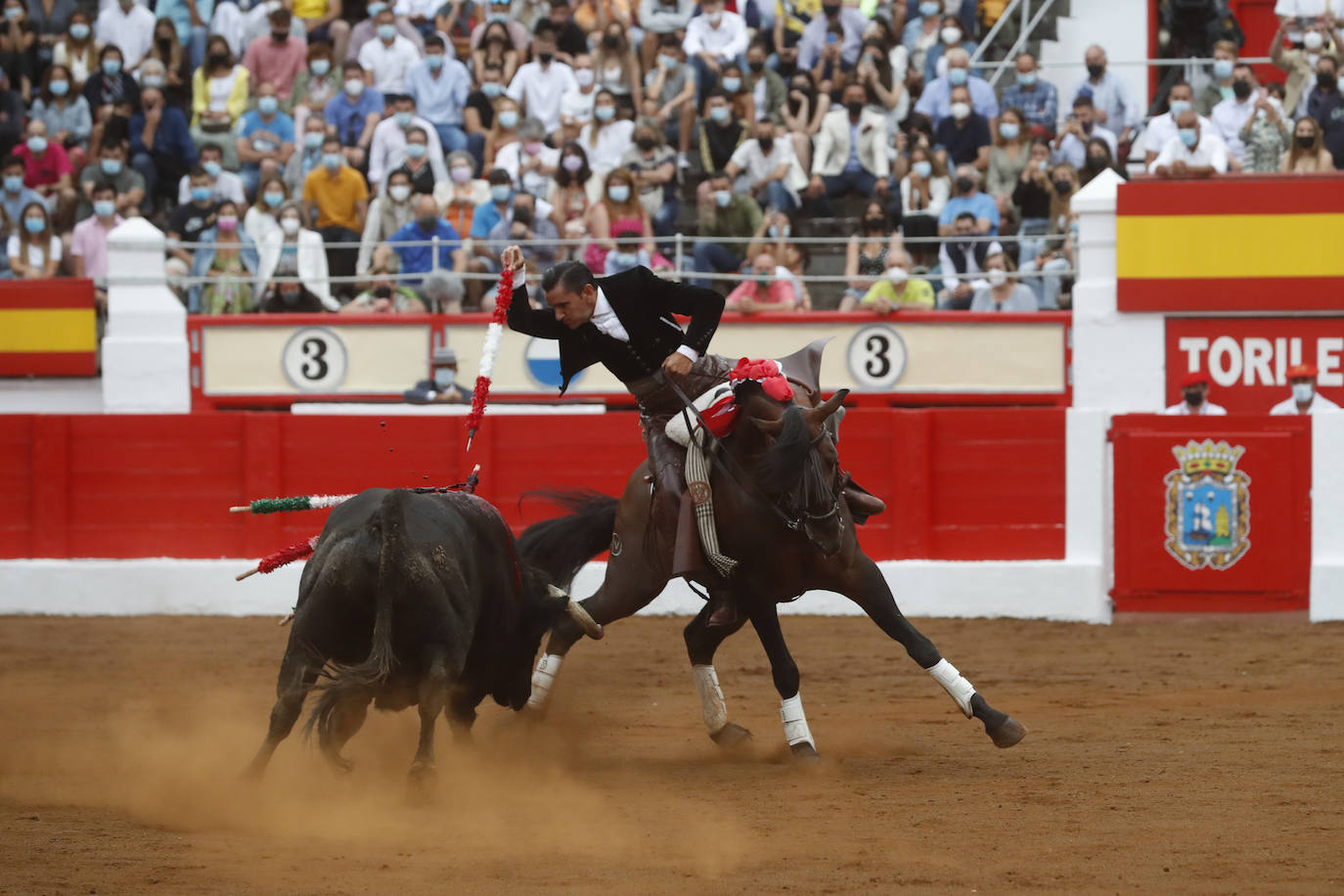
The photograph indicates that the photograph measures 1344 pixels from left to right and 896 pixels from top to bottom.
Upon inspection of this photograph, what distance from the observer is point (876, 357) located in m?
13.2

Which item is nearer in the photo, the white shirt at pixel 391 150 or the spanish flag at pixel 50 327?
the spanish flag at pixel 50 327

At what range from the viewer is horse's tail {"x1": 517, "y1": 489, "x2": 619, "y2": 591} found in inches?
297

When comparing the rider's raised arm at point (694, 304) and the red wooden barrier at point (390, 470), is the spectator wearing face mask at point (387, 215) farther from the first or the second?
the rider's raised arm at point (694, 304)

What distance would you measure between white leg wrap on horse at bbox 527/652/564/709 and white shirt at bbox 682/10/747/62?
878cm

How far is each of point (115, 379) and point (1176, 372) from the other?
7.80 metres

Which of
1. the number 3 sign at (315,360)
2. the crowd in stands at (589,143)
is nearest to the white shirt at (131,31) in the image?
the crowd in stands at (589,143)

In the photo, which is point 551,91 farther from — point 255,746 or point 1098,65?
point 255,746

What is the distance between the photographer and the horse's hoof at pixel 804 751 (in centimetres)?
679

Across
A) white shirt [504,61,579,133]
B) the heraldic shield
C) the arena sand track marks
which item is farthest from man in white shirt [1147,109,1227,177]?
white shirt [504,61,579,133]

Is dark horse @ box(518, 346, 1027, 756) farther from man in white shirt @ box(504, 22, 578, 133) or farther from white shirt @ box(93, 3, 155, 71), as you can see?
white shirt @ box(93, 3, 155, 71)

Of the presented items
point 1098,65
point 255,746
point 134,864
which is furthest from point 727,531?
point 1098,65

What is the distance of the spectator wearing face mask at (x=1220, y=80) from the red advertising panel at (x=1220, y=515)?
419cm

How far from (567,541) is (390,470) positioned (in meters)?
4.38

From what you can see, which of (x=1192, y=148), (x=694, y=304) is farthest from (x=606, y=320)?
(x=1192, y=148)
